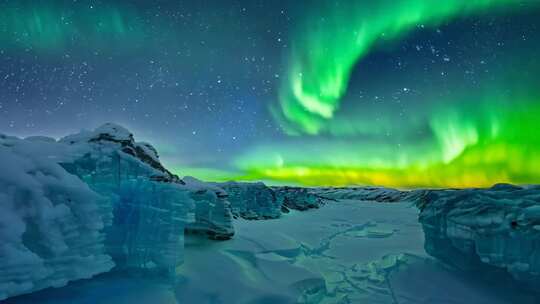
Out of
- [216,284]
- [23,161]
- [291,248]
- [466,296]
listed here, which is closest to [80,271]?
[23,161]

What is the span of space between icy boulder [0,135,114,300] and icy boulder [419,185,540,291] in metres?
9.86

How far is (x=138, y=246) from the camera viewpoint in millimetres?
7410

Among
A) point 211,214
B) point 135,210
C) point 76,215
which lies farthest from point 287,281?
point 211,214

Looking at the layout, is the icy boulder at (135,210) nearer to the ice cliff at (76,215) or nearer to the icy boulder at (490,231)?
A: the ice cliff at (76,215)

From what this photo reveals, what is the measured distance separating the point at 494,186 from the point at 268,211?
18622mm

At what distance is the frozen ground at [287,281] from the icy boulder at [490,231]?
549mm

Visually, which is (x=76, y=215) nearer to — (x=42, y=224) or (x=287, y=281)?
(x=42, y=224)

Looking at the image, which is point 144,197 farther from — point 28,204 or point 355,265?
point 355,265

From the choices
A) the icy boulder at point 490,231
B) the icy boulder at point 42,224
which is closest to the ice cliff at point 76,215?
the icy boulder at point 42,224

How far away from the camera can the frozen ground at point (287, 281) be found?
6.19m

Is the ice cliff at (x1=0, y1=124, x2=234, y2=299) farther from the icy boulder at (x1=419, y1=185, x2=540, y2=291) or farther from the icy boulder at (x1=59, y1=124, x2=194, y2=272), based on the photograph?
the icy boulder at (x1=419, y1=185, x2=540, y2=291)

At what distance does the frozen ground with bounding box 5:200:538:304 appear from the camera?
6.19m

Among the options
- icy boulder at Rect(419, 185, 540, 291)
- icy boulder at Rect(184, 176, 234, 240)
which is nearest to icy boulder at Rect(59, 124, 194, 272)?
icy boulder at Rect(184, 176, 234, 240)

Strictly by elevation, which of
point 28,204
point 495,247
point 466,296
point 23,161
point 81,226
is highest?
point 23,161
